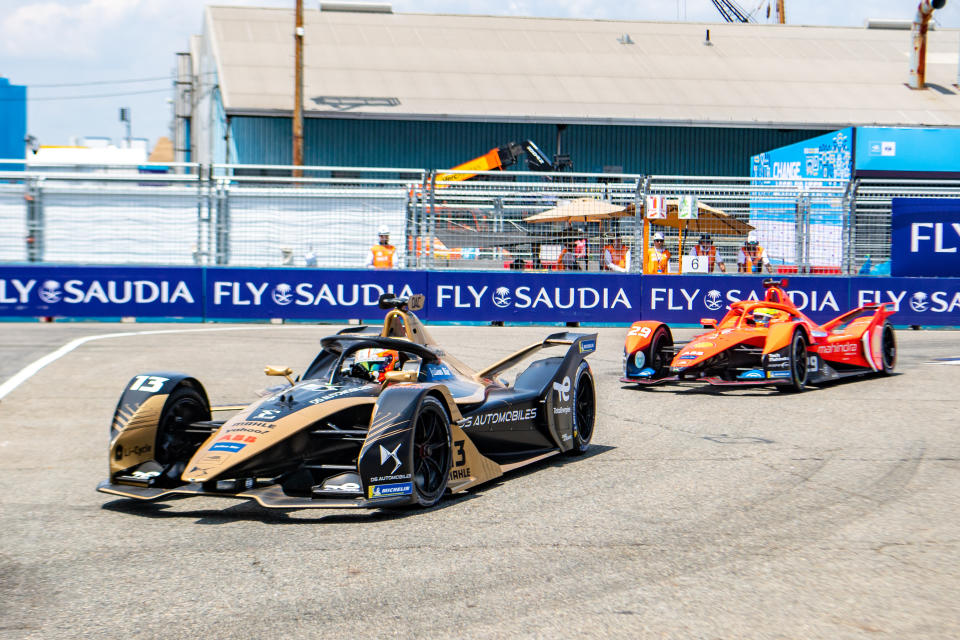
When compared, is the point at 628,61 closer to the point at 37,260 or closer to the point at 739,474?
the point at 37,260

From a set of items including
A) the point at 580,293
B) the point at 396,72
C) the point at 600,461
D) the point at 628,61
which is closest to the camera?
the point at 600,461

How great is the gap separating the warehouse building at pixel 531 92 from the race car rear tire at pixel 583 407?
2687 centimetres

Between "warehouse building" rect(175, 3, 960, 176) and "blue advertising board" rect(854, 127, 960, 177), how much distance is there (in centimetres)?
530

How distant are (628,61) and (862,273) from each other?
21370 mm

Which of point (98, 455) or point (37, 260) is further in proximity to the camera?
point (37, 260)

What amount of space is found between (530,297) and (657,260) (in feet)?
8.22

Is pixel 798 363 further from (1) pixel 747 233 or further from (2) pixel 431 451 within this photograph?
(1) pixel 747 233

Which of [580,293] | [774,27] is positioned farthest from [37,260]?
[774,27]

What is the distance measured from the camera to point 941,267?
62.8 feet

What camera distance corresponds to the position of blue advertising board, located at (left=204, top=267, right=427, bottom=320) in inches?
715

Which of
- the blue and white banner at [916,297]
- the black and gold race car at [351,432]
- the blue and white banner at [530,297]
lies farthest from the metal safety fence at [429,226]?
the black and gold race car at [351,432]

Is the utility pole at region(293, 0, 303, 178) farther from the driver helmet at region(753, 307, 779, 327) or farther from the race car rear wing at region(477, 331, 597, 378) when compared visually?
the race car rear wing at region(477, 331, 597, 378)

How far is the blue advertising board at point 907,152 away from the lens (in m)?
29.3

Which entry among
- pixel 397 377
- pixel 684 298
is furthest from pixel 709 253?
pixel 397 377
